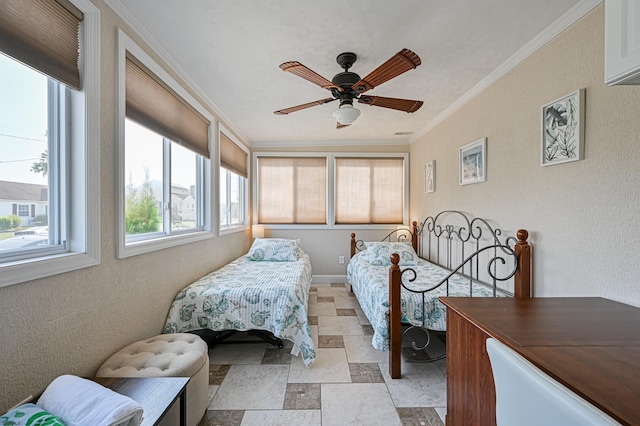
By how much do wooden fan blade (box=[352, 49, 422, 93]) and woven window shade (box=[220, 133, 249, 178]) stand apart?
2018mm

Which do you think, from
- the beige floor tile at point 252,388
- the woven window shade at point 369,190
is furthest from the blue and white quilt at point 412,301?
the woven window shade at point 369,190

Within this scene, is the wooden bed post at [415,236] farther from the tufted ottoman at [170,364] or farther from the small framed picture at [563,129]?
the tufted ottoman at [170,364]

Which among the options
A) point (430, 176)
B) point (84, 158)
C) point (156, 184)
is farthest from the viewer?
point (430, 176)

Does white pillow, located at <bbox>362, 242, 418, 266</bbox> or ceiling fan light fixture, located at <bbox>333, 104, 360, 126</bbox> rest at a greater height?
ceiling fan light fixture, located at <bbox>333, 104, 360, 126</bbox>

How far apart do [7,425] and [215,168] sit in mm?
2498

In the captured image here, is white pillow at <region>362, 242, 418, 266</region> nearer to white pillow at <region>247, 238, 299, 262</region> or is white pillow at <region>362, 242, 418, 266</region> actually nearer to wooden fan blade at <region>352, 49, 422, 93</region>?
white pillow at <region>247, 238, 299, 262</region>

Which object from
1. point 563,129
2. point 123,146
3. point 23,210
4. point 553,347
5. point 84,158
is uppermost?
point 563,129

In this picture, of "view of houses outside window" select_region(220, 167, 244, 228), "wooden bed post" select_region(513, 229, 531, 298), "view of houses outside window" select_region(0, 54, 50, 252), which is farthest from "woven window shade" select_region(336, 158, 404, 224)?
"view of houses outside window" select_region(0, 54, 50, 252)

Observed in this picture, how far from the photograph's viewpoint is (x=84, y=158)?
133 cm

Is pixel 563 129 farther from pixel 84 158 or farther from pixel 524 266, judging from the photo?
pixel 84 158

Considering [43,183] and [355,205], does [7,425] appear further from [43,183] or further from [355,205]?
[355,205]

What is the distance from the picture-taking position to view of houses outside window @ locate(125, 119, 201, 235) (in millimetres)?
1843

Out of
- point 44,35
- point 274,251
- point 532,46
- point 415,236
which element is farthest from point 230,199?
point 532,46

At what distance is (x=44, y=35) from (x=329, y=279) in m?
4.05
